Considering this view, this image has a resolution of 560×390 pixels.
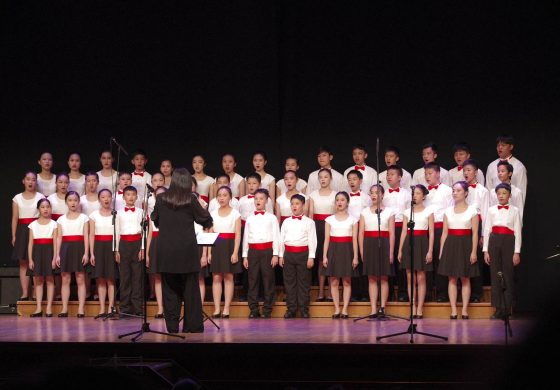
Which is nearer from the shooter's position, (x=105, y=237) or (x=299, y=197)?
(x=299, y=197)

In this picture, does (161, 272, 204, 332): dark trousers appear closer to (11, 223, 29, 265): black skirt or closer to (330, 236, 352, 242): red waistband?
(330, 236, 352, 242): red waistband

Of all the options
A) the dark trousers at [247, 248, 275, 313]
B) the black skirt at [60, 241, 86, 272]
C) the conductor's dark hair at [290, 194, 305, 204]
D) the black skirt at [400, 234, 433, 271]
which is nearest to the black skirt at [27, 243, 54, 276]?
the black skirt at [60, 241, 86, 272]

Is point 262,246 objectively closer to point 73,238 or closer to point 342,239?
point 342,239

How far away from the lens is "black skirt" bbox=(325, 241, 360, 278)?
329 inches

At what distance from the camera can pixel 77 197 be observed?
898 cm

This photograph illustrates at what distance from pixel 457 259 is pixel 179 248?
3136 millimetres

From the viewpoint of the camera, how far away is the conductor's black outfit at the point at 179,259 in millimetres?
6547

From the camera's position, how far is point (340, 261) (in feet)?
27.6

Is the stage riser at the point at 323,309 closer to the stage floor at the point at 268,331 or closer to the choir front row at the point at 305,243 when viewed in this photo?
the choir front row at the point at 305,243

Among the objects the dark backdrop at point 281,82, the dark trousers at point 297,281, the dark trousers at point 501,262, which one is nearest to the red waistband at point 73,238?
the dark backdrop at point 281,82

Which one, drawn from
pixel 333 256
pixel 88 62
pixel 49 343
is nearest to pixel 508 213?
pixel 333 256

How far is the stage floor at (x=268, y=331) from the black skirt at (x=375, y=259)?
0.62 meters

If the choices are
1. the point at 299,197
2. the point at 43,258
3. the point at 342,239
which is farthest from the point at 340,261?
the point at 43,258

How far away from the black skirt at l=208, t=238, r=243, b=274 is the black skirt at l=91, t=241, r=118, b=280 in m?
1.14
